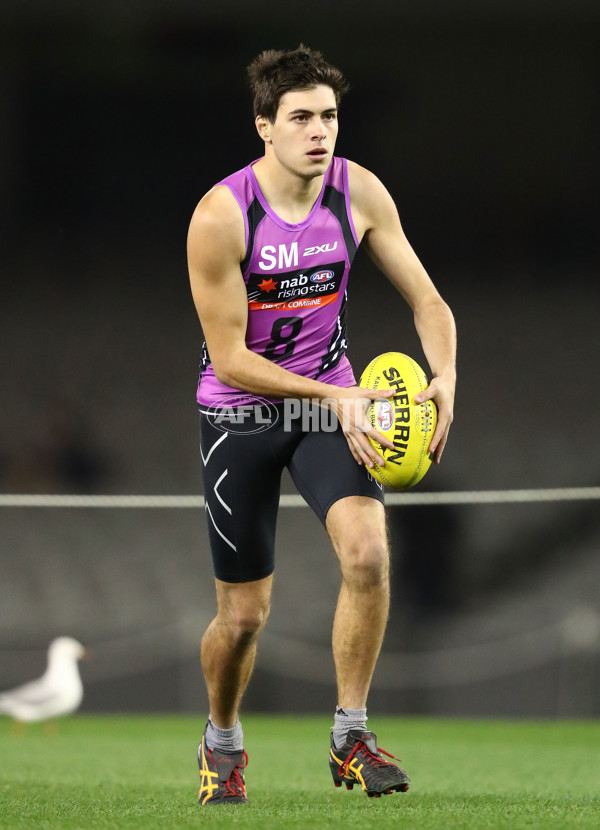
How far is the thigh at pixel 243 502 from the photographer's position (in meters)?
3.18

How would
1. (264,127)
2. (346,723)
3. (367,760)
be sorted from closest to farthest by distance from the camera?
(367,760) < (346,723) < (264,127)

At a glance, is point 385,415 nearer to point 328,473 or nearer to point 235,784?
point 328,473

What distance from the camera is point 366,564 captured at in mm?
2861

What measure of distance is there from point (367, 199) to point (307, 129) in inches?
12.5

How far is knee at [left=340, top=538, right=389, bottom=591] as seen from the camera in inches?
112

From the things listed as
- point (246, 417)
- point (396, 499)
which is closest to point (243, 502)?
point (246, 417)

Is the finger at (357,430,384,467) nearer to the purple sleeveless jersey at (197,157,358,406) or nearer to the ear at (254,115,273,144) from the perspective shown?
the purple sleeveless jersey at (197,157,358,406)

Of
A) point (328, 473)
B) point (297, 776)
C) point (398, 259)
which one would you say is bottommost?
point (297, 776)

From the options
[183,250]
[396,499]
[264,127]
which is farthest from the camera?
[183,250]

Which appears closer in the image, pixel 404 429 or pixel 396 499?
pixel 404 429

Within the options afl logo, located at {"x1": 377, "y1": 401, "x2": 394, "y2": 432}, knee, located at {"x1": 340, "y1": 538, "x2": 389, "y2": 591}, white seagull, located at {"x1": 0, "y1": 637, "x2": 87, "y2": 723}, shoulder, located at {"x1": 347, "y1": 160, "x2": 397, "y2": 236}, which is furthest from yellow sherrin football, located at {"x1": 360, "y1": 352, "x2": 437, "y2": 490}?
white seagull, located at {"x1": 0, "y1": 637, "x2": 87, "y2": 723}

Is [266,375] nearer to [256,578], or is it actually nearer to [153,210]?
[256,578]

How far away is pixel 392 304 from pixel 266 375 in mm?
7357

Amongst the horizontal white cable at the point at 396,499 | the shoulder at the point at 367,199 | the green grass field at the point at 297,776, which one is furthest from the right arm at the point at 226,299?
the horizontal white cable at the point at 396,499
